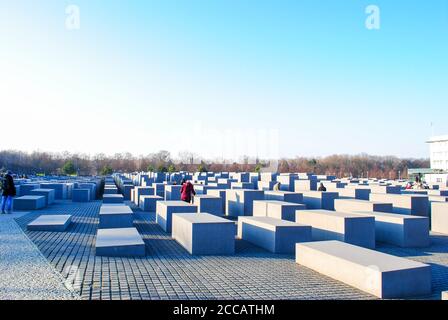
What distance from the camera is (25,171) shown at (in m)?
67.0

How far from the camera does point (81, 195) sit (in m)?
22.5

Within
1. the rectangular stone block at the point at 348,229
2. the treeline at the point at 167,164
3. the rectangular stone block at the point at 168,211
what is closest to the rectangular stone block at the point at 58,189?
the rectangular stone block at the point at 168,211

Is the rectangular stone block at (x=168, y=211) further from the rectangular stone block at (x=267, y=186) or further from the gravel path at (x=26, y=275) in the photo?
the rectangular stone block at (x=267, y=186)

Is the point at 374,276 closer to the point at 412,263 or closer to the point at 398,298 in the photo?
the point at 398,298

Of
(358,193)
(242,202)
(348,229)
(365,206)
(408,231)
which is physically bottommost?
(408,231)

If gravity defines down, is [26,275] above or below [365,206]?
below

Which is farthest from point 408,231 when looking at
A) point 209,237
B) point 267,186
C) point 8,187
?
point 267,186

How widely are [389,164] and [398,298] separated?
9491 centimetres

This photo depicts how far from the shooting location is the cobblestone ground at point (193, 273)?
5.69m

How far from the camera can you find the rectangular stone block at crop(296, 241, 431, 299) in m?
5.78

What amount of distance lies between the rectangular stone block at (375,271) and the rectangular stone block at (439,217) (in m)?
7.20

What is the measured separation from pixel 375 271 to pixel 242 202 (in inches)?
414

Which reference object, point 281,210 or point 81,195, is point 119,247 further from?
point 81,195

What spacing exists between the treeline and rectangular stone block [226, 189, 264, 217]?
4785cm
